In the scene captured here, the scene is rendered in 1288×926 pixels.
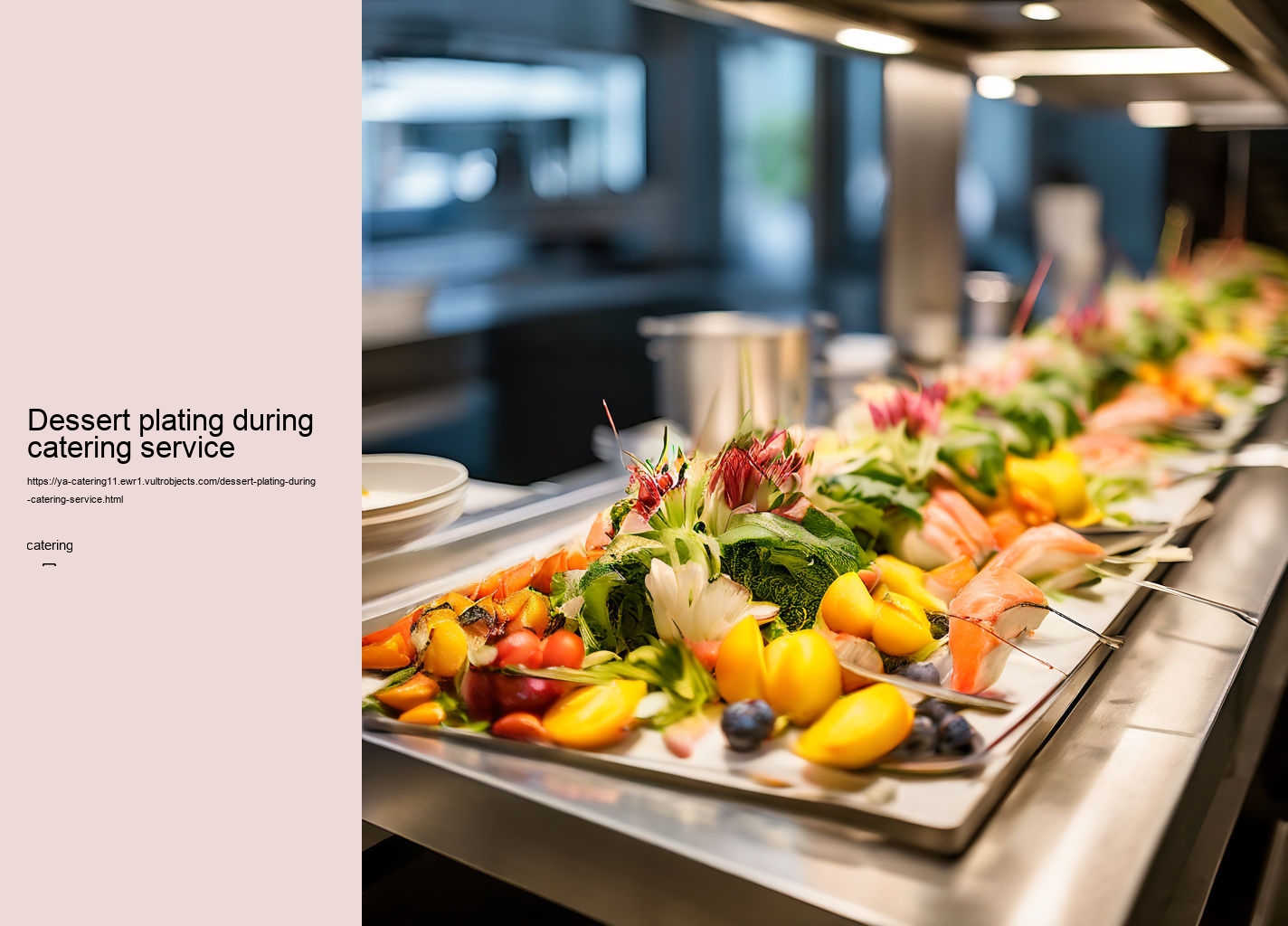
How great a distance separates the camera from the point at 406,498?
1.14 meters

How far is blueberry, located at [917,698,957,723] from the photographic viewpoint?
0.78 metres

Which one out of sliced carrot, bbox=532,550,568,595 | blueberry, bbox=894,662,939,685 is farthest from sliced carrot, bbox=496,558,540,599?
blueberry, bbox=894,662,939,685

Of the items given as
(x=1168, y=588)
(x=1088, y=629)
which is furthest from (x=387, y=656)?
(x=1168, y=588)

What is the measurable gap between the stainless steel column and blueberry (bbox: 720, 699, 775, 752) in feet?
5.33

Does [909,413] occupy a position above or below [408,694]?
above

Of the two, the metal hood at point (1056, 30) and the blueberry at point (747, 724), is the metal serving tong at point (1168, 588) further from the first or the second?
the metal hood at point (1056, 30)

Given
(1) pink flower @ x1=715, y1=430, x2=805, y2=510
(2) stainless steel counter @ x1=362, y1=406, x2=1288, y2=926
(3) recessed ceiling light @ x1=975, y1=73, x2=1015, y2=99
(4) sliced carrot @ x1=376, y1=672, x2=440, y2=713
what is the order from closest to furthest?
1. (2) stainless steel counter @ x1=362, y1=406, x2=1288, y2=926
2. (4) sliced carrot @ x1=376, y1=672, x2=440, y2=713
3. (1) pink flower @ x1=715, y1=430, x2=805, y2=510
4. (3) recessed ceiling light @ x1=975, y1=73, x2=1015, y2=99

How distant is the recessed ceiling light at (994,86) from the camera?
2.23m

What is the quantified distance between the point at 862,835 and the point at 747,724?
107 mm

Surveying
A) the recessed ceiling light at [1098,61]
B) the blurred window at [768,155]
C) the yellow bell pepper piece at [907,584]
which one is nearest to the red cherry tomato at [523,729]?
the yellow bell pepper piece at [907,584]

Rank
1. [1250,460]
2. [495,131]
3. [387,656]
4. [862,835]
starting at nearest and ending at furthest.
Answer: [862,835] → [387,656] → [1250,460] → [495,131]

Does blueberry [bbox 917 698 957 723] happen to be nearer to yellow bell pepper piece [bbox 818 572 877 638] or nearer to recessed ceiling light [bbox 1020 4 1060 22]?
yellow bell pepper piece [bbox 818 572 877 638]

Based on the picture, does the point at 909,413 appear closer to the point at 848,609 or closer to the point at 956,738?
the point at 848,609
